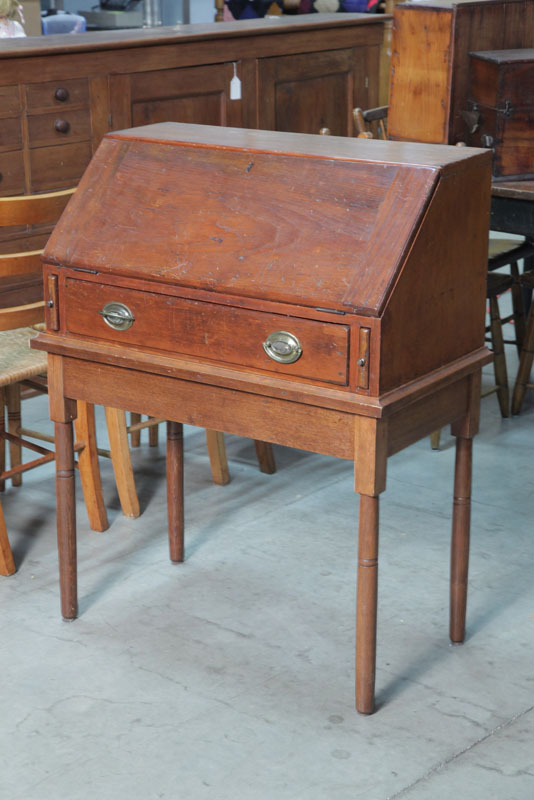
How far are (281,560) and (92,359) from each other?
37.0 inches

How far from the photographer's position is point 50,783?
221 cm

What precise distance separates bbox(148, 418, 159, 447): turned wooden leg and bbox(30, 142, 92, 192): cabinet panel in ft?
3.24

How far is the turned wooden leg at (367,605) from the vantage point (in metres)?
2.30

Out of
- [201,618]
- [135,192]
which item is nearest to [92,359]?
[135,192]

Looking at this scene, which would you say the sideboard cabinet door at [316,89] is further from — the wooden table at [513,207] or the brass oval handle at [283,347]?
the brass oval handle at [283,347]

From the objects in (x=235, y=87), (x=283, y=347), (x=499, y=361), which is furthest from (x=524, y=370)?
(x=283, y=347)

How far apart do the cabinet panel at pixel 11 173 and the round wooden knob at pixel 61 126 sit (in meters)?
0.19

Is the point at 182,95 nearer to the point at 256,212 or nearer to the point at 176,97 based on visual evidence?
the point at 176,97

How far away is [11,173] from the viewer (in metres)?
3.99

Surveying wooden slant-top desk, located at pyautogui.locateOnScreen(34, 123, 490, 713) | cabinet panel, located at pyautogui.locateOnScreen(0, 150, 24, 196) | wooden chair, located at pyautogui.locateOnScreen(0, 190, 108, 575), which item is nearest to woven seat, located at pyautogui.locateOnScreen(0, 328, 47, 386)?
wooden chair, located at pyautogui.locateOnScreen(0, 190, 108, 575)

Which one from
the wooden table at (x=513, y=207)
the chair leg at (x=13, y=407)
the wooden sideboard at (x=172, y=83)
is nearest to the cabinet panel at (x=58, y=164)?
the wooden sideboard at (x=172, y=83)

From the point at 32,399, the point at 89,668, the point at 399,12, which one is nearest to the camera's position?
the point at 89,668

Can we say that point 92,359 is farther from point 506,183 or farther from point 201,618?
point 506,183

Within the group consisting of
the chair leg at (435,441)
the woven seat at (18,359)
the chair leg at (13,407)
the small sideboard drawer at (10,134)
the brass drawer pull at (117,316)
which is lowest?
the chair leg at (435,441)
